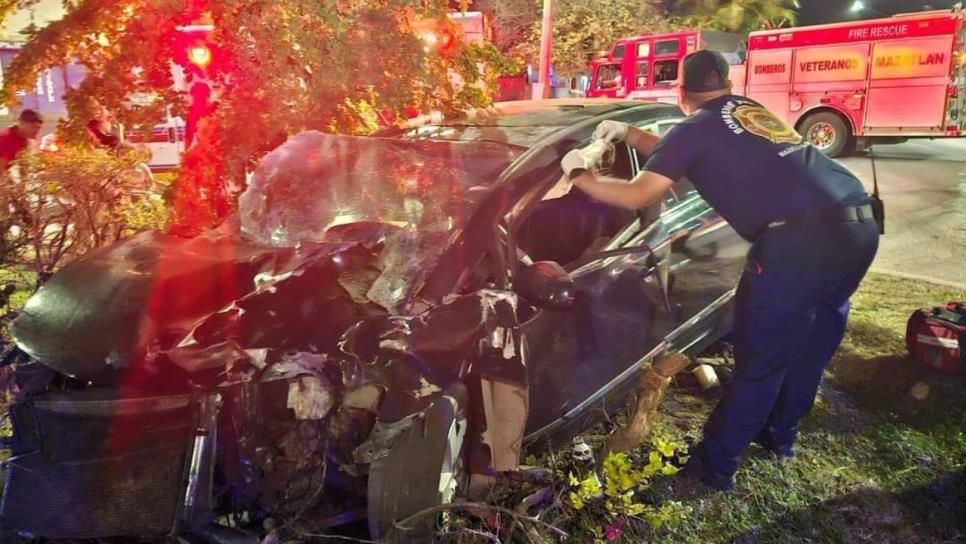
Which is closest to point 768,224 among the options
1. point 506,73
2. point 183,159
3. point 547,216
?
point 547,216

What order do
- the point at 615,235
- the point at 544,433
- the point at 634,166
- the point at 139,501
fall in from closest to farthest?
the point at 139,501
the point at 544,433
the point at 615,235
the point at 634,166

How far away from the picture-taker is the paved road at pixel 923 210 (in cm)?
618

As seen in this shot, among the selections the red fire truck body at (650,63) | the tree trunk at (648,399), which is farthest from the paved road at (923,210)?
the tree trunk at (648,399)

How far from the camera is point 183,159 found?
14.0 feet

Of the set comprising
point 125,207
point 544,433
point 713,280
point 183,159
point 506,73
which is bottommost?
point 544,433

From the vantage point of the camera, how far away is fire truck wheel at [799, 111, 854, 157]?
1277 cm

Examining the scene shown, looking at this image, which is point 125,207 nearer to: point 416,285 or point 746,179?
point 416,285

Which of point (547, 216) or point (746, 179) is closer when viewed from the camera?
point (746, 179)

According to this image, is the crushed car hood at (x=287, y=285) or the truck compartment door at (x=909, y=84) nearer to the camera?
the crushed car hood at (x=287, y=285)

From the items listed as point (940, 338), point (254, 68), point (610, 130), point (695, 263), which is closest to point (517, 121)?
point (610, 130)

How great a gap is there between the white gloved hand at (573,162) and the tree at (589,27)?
18.0m

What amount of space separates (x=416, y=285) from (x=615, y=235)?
115 centimetres

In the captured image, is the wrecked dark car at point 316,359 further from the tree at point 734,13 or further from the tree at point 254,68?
the tree at point 734,13

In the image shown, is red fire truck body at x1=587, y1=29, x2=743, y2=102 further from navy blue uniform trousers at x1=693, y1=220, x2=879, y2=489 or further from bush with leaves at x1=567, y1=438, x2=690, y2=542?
bush with leaves at x1=567, y1=438, x2=690, y2=542
